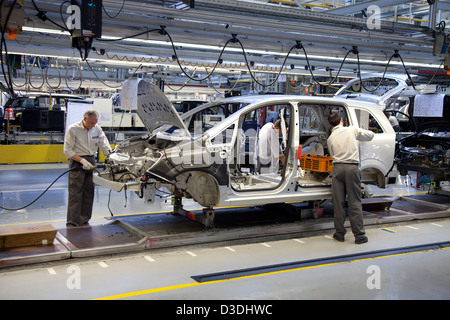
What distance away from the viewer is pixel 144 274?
478 centimetres

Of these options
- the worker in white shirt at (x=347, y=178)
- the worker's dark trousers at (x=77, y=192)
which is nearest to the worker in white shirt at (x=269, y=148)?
the worker in white shirt at (x=347, y=178)

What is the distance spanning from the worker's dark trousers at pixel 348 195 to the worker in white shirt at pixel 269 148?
185 centimetres

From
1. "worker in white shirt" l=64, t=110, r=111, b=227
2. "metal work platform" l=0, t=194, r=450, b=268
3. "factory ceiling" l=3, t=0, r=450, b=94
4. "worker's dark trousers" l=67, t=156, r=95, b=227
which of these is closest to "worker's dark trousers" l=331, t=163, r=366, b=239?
"metal work platform" l=0, t=194, r=450, b=268

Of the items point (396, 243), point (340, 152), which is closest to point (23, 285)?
point (340, 152)

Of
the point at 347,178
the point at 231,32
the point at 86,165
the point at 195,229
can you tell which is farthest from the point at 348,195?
the point at 86,165

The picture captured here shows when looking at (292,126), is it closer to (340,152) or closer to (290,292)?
(340,152)

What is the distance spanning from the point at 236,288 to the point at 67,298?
4.96 ft

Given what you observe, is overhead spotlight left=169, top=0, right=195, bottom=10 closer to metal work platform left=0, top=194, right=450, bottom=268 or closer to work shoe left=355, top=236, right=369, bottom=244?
metal work platform left=0, top=194, right=450, bottom=268

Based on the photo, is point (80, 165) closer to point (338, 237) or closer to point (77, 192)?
point (77, 192)

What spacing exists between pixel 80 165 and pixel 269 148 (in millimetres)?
3269

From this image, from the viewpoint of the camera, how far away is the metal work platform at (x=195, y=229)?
5125mm

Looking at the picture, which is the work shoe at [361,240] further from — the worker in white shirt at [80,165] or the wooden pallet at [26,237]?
the wooden pallet at [26,237]

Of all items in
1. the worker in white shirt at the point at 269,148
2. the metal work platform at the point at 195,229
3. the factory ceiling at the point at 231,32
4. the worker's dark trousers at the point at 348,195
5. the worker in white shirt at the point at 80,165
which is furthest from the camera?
the worker in white shirt at the point at 269,148

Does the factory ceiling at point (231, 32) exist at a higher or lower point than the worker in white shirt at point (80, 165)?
higher
